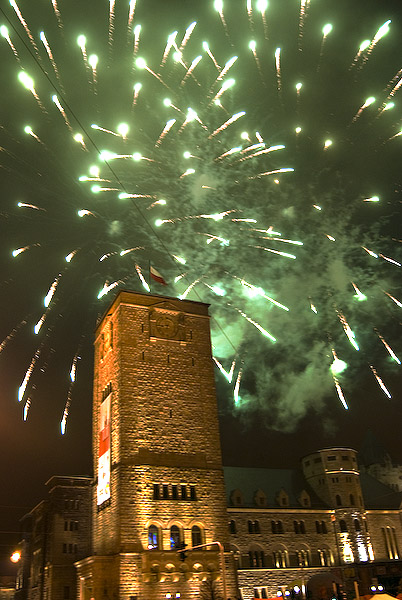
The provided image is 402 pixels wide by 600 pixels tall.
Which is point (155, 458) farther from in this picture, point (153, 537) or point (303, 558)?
point (303, 558)

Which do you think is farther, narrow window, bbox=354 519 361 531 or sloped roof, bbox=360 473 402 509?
sloped roof, bbox=360 473 402 509

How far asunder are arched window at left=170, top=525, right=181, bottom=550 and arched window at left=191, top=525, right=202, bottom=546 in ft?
3.69

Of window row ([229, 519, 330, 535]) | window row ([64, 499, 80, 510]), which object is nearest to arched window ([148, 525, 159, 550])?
window row ([64, 499, 80, 510])

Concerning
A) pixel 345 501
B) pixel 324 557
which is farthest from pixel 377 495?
pixel 324 557

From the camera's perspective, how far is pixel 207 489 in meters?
40.4

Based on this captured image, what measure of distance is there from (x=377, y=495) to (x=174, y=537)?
44.8 metres

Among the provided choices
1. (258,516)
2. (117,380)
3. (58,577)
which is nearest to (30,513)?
(58,577)

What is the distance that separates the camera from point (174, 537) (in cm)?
3762

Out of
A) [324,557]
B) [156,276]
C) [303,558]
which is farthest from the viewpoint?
[324,557]

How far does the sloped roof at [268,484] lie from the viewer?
6206cm

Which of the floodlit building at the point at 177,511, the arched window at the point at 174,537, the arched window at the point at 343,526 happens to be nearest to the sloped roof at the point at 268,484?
the floodlit building at the point at 177,511

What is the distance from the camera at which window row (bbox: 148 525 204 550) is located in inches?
1449

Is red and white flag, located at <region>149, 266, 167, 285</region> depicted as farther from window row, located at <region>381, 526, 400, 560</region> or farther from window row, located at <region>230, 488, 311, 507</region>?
window row, located at <region>381, 526, 400, 560</region>

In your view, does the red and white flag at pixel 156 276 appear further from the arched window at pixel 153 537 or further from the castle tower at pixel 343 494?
the castle tower at pixel 343 494
